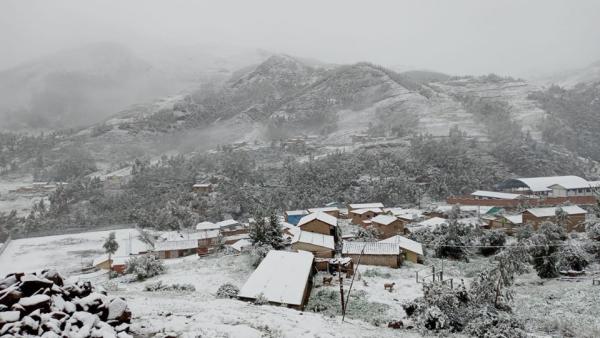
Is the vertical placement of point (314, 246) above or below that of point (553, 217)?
above

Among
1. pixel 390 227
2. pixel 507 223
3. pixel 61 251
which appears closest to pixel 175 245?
pixel 61 251

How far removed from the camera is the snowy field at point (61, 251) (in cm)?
4691

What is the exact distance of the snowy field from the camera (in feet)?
154

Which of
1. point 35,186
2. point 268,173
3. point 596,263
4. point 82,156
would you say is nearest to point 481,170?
point 268,173

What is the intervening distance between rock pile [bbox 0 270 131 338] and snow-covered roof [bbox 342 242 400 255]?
86.8 ft

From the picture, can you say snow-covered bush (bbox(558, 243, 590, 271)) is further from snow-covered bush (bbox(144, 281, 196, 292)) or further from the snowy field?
the snowy field

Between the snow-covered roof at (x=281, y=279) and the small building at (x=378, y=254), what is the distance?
25.2ft

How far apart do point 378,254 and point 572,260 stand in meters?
15.2

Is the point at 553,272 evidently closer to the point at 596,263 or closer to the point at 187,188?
the point at 596,263

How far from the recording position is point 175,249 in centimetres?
5141

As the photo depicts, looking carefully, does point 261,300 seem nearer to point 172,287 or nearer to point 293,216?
point 172,287

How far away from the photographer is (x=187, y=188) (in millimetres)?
101312

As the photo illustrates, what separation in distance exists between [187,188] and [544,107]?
14071 cm

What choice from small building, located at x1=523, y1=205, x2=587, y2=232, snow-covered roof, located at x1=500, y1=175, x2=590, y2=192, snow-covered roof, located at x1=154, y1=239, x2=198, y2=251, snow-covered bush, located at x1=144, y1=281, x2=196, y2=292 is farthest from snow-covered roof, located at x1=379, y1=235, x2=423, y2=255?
snow-covered roof, located at x1=500, y1=175, x2=590, y2=192
